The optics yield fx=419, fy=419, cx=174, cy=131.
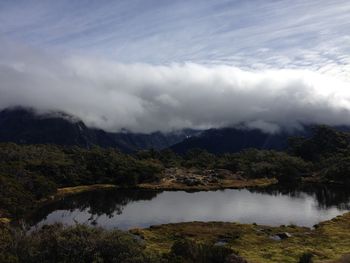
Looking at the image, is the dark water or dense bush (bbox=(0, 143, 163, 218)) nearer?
the dark water

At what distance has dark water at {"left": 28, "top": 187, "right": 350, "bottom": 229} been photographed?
3494 inches

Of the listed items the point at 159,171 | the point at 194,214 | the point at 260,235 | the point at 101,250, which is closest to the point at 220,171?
the point at 159,171

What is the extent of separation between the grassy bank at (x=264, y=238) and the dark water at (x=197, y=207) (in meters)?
7.11

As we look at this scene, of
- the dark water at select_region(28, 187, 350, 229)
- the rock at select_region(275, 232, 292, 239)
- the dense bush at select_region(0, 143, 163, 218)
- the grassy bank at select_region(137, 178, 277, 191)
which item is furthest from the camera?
the grassy bank at select_region(137, 178, 277, 191)

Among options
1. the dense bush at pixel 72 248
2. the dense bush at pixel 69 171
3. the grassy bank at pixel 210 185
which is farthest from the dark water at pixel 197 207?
the dense bush at pixel 72 248

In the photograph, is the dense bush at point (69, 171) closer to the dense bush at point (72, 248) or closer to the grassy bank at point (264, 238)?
the grassy bank at point (264, 238)

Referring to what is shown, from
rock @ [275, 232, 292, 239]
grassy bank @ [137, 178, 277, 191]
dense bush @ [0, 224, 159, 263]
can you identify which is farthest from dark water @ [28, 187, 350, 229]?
dense bush @ [0, 224, 159, 263]

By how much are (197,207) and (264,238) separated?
38.2 meters

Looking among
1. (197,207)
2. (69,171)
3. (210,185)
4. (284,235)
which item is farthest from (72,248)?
(69,171)

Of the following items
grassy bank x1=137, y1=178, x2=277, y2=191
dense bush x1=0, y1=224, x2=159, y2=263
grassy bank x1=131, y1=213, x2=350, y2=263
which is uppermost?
dense bush x1=0, y1=224, x2=159, y2=263

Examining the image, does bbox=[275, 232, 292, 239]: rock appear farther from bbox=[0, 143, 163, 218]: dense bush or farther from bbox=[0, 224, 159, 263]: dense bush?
bbox=[0, 143, 163, 218]: dense bush

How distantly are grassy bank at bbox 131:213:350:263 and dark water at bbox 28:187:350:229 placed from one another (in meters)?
7.11

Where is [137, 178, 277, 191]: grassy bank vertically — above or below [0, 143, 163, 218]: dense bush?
below

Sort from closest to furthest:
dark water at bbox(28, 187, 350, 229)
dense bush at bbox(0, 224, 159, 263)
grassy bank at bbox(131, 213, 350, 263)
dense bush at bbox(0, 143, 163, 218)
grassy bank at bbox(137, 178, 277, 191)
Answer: dense bush at bbox(0, 224, 159, 263) < grassy bank at bbox(131, 213, 350, 263) < dark water at bbox(28, 187, 350, 229) < dense bush at bbox(0, 143, 163, 218) < grassy bank at bbox(137, 178, 277, 191)
